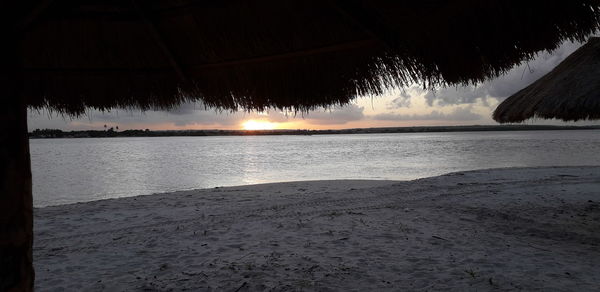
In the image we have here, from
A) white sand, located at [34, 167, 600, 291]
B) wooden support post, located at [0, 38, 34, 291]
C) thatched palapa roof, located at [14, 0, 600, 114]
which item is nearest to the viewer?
wooden support post, located at [0, 38, 34, 291]

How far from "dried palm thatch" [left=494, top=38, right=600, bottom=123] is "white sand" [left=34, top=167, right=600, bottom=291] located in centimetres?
139

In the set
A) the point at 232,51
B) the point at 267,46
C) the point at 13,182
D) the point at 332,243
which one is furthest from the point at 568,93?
the point at 13,182

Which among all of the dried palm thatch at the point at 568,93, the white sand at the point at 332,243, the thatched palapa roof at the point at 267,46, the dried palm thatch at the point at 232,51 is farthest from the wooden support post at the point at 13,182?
the dried palm thatch at the point at 568,93

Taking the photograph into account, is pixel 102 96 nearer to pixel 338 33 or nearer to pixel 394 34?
pixel 338 33

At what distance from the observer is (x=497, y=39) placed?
1.71m

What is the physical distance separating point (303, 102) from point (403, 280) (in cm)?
164

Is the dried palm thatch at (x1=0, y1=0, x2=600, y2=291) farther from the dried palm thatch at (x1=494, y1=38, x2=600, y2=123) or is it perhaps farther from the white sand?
the dried palm thatch at (x1=494, y1=38, x2=600, y2=123)

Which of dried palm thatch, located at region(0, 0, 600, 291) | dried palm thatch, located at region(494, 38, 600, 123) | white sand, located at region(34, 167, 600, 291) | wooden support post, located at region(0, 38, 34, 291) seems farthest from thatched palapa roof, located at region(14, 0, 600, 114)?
dried palm thatch, located at region(494, 38, 600, 123)

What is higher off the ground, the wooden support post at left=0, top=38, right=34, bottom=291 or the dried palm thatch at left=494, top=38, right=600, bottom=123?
the dried palm thatch at left=494, top=38, right=600, bottom=123

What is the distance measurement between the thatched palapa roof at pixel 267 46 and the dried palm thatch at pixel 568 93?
421 cm

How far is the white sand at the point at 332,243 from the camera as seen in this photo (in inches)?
119

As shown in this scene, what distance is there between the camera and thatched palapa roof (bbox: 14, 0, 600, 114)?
161 cm

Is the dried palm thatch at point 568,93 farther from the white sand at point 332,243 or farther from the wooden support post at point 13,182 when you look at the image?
the wooden support post at point 13,182

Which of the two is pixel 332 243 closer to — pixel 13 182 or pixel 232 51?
pixel 232 51
